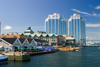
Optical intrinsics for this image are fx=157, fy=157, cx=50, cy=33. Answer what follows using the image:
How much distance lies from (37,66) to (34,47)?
54.0 metres

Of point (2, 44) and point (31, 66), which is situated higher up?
point (2, 44)

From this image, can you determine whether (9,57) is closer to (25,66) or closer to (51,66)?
(25,66)

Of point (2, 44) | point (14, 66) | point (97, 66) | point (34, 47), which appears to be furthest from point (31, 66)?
point (34, 47)

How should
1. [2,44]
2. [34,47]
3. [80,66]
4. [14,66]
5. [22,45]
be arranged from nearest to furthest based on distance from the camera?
[14,66] → [80,66] → [2,44] → [22,45] → [34,47]

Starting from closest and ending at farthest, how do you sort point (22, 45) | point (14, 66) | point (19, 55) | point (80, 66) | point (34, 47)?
point (14, 66) < point (80, 66) < point (19, 55) < point (22, 45) < point (34, 47)

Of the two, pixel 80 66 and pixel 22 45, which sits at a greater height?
pixel 22 45

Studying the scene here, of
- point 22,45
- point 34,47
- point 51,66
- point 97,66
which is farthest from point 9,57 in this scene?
point 34,47

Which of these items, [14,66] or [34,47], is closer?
[14,66]

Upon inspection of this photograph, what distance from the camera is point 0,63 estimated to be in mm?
54562

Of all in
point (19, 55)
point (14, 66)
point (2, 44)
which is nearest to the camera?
point (14, 66)

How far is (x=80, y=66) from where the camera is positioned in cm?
5666

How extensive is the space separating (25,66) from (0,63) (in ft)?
29.7

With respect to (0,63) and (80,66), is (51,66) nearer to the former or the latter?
(80,66)

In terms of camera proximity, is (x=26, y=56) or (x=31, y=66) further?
(x=26, y=56)
